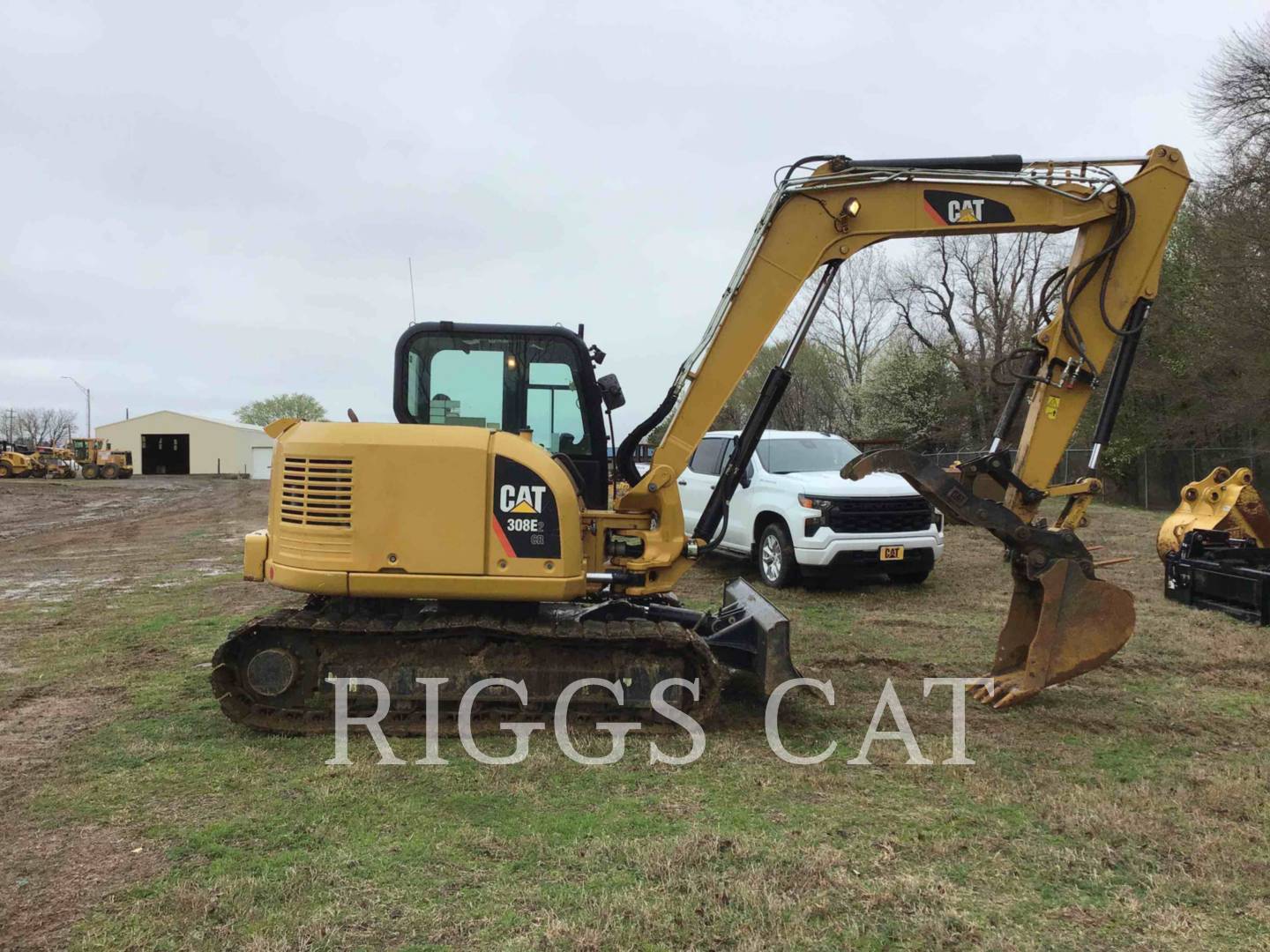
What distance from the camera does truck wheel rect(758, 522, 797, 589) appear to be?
404 inches

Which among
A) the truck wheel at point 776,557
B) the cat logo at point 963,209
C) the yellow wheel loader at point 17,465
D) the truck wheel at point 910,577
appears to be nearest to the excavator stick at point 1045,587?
the cat logo at point 963,209

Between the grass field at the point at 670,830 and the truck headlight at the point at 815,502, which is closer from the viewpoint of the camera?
the grass field at the point at 670,830

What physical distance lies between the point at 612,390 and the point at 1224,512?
753 centimetres

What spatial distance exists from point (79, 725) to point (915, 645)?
6236mm

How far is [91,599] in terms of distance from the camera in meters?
9.93

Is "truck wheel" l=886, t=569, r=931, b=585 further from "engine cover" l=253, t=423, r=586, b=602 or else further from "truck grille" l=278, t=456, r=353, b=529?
"truck grille" l=278, t=456, r=353, b=529

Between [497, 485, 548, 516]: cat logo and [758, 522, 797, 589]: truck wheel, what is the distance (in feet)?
18.1

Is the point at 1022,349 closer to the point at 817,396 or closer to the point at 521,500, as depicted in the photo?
the point at 521,500

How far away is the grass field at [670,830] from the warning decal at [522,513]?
1.14m

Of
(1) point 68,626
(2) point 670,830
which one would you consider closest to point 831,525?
(2) point 670,830

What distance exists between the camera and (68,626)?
838cm

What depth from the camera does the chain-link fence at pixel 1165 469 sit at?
2102 cm

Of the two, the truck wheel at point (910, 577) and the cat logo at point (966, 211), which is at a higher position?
the cat logo at point (966, 211)

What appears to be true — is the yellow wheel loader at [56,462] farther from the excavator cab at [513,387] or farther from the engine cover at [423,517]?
the engine cover at [423,517]
